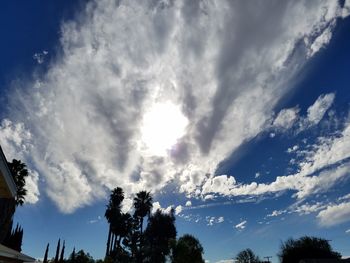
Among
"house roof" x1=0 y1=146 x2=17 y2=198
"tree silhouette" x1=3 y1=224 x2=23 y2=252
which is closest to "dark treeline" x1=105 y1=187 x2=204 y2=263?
"tree silhouette" x1=3 y1=224 x2=23 y2=252

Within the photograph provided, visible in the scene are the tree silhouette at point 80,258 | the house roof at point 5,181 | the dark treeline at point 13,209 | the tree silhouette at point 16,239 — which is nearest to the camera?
the house roof at point 5,181

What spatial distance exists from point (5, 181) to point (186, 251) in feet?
194

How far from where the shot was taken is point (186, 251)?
6125cm

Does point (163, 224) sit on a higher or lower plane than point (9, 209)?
higher

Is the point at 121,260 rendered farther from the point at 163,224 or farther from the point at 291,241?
the point at 291,241

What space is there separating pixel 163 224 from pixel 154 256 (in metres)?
7.02

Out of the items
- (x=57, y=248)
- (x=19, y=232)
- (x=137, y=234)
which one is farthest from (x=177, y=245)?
(x=19, y=232)

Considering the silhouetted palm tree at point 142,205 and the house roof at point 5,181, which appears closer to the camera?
the house roof at point 5,181

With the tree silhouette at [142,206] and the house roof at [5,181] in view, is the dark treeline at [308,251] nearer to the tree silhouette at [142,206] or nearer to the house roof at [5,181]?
the tree silhouette at [142,206]

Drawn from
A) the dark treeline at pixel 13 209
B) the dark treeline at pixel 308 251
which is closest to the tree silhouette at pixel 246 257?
the dark treeline at pixel 308 251

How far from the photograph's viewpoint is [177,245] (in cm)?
6269

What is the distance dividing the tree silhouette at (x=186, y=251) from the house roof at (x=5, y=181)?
2297 inches

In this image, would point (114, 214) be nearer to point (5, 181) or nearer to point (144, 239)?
point (144, 239)

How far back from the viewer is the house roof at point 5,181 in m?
6.84
